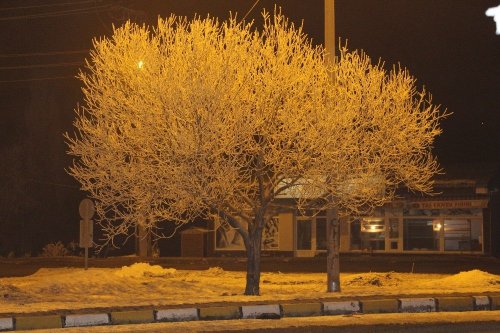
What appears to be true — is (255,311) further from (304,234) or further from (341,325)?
(304,234)

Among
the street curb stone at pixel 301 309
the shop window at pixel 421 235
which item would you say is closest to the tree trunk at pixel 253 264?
the street curb stone at pixel 301 309

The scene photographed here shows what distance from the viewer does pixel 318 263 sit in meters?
35.1

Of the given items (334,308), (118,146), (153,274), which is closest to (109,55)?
(118,146)

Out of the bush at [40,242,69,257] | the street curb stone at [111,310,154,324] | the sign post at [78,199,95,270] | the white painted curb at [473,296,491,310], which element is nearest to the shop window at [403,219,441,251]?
the bush at [40,242,69,257]

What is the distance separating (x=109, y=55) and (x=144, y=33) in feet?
2.84

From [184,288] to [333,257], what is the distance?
396 cm

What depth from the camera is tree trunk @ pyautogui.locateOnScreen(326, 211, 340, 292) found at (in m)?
18.4

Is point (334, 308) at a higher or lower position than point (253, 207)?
lower

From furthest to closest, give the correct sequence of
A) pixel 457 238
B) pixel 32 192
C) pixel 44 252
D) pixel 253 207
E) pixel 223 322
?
pixel 32 192 → pixel 44 252 → pixel 457 238 → pixel 253 207 → pixel 223 322

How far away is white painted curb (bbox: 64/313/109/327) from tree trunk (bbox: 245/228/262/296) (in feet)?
15.7

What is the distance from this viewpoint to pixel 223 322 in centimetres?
1434

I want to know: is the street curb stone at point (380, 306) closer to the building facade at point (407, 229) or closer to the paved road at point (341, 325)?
the paved road at point (341, 325)

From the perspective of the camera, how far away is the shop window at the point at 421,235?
40156 millimetres

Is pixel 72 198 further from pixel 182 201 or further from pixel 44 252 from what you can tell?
pixel 182 201
